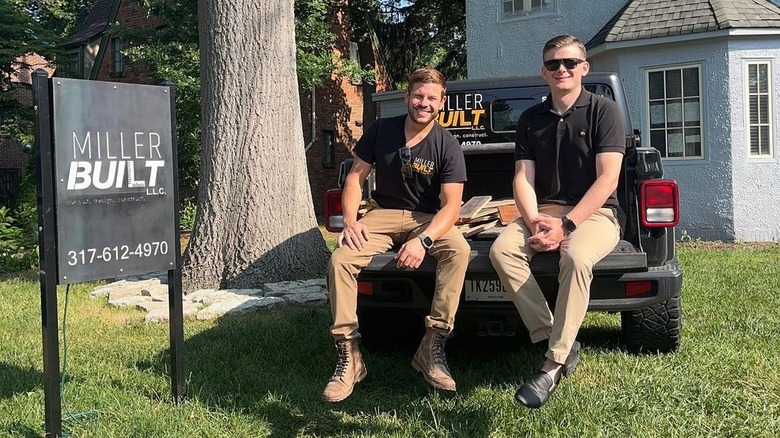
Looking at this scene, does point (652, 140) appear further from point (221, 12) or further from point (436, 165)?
point (436, 165)

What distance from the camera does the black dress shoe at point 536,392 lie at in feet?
9.61

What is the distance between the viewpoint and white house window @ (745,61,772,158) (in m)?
11.3

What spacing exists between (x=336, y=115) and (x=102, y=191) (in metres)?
19.9

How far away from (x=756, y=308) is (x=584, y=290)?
116 inches

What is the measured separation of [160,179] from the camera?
3.56 m

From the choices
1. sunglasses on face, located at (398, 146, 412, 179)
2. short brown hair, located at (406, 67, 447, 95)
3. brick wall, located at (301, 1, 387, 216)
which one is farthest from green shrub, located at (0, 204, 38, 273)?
brick wall, located at (301, 1, 387, 216)

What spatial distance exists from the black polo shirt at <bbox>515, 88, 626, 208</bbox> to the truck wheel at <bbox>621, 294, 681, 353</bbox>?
0.69 meters

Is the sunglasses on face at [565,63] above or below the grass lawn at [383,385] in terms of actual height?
above

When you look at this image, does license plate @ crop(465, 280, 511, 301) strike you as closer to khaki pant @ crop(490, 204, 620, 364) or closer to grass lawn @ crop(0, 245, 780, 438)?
khaki pant @ crop(490, 204, 620, 364)

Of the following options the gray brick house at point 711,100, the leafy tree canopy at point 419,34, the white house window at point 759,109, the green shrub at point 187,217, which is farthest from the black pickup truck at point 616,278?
the leafy tree canopy at point 419,34

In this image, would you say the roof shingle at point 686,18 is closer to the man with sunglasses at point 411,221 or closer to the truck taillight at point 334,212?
the truck taillight at point 334,212

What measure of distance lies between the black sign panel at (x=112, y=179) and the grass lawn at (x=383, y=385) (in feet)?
2.42

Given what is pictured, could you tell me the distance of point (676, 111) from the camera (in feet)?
38.3

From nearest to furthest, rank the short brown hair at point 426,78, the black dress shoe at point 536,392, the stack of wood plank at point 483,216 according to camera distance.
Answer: the black dress shoe at point 536,392
the short brown hair at point 426,78
the stack of wood plank at point 483,216
